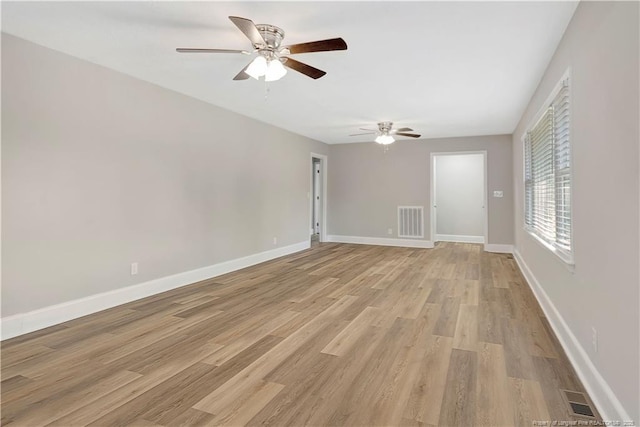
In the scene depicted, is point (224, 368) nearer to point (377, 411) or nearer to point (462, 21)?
point (377, 411)

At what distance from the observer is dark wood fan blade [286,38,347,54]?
224 cm

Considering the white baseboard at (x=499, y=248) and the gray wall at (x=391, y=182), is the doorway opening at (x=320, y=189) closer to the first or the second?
the gray wall at (x=391, y=182)

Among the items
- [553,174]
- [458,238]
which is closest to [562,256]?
[553,174]

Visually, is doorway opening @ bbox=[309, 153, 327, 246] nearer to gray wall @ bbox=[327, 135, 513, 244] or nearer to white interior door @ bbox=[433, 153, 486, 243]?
gray wall @ bbox=[327, 135, 513, 244]

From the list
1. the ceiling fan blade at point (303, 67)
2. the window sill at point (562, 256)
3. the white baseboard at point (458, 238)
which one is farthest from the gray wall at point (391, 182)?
the ceiling fan blade at point (303, 67)

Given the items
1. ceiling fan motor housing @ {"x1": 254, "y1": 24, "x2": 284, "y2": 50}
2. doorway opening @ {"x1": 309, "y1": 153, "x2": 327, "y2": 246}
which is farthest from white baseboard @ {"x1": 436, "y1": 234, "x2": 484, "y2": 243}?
ceiling fan motor housing @ {"x1": 254, "y1": 24, "x2": 284, "y2": 50}

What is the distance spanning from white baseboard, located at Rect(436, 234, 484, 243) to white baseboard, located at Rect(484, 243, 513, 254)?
4.23 ft

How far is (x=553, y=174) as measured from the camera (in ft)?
9.80

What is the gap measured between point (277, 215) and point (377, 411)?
4.81 meters

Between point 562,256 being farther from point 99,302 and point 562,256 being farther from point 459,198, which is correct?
point 459,198

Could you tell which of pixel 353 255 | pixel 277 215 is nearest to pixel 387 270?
pixel 353 255

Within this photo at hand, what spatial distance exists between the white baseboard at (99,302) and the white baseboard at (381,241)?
3.55 meters

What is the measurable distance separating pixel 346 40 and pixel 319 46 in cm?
54

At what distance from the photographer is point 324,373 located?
7.14ft
